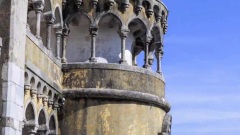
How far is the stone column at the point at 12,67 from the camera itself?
16312 mm

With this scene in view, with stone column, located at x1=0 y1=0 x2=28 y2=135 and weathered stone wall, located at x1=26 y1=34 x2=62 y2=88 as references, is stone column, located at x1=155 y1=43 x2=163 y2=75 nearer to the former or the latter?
weathered stone wall, located at x1=26 y1=34 x2=62 y2=88

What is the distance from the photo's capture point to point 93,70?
73.4 feet

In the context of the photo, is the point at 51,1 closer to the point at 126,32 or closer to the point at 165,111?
the point at 126,32

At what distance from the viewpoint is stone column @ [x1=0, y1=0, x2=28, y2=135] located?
53.5 ft

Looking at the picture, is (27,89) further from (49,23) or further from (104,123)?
(104,123)

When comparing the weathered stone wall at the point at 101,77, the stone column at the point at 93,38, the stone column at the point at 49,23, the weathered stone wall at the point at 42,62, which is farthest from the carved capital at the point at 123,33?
the stone column at the point at 49,23

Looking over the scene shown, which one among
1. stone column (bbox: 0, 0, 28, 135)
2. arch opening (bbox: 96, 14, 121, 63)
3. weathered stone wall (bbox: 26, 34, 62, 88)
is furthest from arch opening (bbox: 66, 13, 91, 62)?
stone column (bbox: 0, 0, 28, 135)

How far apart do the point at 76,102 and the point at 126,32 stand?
9.72 feet

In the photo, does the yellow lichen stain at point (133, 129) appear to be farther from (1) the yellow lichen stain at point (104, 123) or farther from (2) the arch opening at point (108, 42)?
(2) the arch opening at point (108, 42)

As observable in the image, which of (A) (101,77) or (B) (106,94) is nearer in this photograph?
(B) (106,94)

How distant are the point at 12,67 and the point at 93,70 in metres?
6.05

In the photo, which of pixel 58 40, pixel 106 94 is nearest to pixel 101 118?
pixel 106 94

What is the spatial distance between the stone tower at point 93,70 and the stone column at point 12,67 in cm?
113

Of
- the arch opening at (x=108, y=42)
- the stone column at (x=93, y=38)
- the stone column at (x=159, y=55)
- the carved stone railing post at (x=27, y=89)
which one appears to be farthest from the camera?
the stone column at (x=159, y=55)
